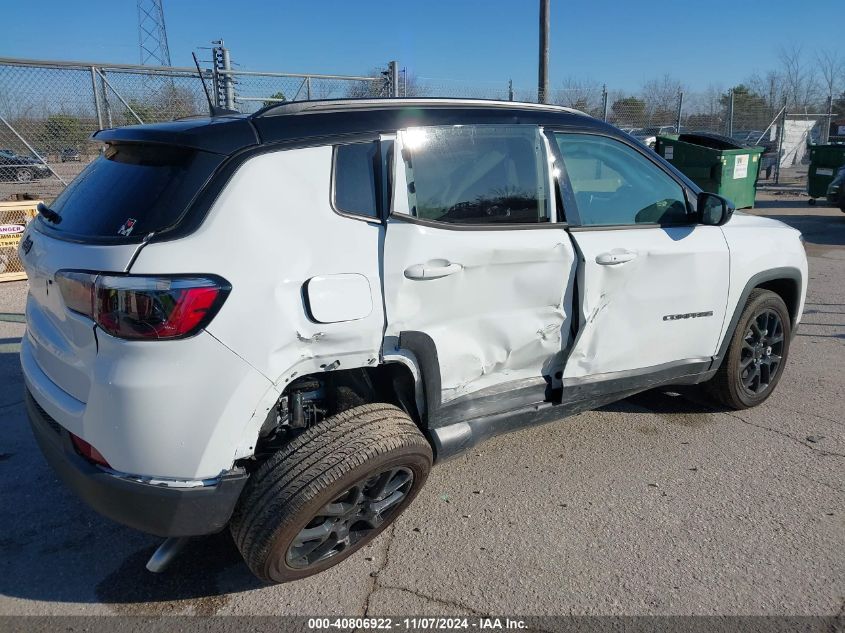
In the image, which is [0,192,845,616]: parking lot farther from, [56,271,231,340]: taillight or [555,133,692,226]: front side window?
[555,133,692,226]: front side window

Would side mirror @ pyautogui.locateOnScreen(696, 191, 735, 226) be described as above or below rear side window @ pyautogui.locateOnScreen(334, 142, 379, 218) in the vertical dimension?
below

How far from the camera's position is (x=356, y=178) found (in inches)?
103

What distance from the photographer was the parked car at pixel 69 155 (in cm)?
923

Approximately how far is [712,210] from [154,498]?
3.13 metres

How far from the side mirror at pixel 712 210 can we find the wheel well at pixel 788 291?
81 cm

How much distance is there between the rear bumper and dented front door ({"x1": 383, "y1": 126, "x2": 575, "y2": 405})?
2.84ft

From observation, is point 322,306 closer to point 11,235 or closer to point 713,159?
point 11,235

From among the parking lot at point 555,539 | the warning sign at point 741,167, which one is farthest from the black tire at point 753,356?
the warning sign at point 741,167

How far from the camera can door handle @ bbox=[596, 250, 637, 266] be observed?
3.18 meters

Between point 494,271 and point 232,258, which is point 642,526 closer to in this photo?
point 494,271

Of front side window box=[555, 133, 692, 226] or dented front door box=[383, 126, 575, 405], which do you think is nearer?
dented front door box=[383, 126, 575, 405]

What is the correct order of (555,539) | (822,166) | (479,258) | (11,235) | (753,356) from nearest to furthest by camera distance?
(479,258)
(555,539)
(753,356)
(11,235)
(822,166)

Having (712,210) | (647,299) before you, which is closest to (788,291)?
(712,210)

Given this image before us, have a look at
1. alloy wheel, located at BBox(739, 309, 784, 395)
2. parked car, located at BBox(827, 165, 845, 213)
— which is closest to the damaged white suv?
alloy wheel, located at BBox(739, 309, 784, 395)
